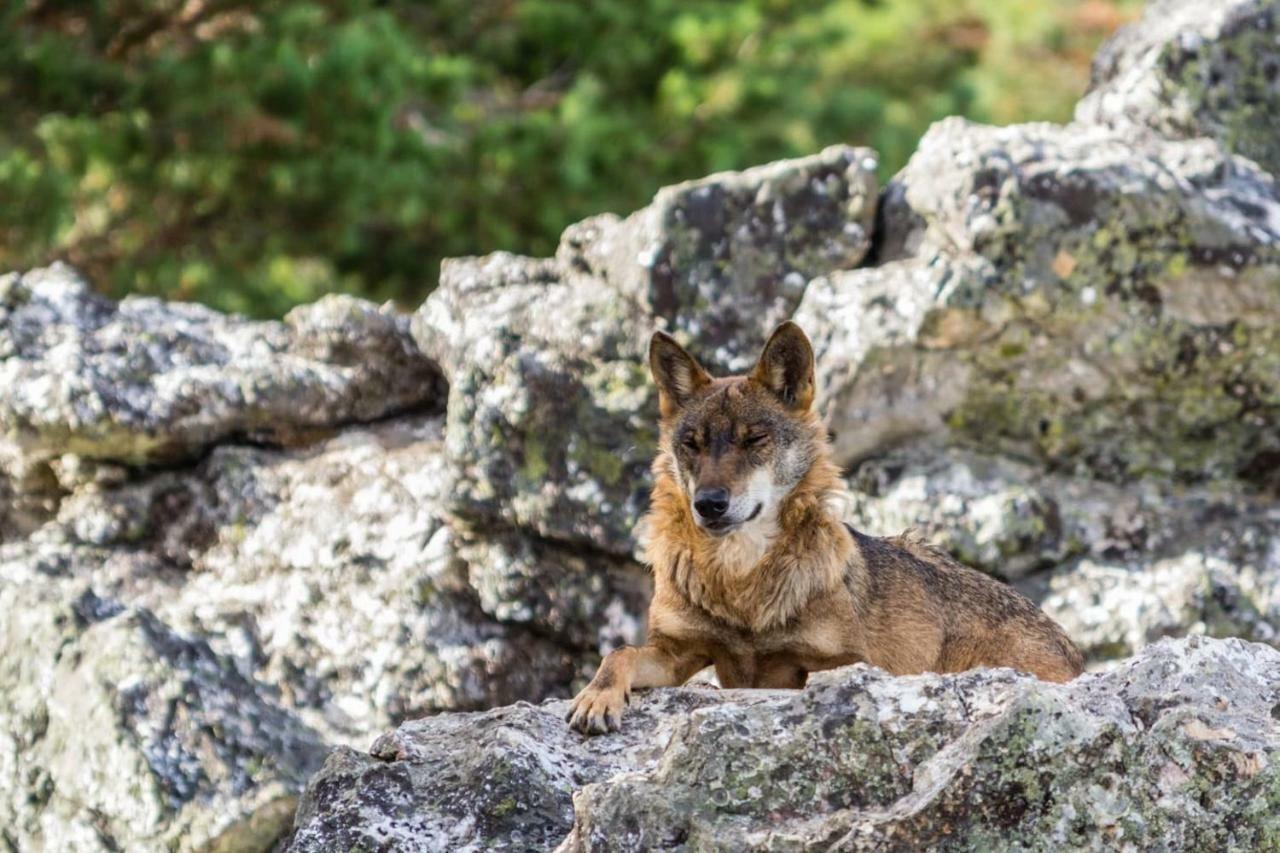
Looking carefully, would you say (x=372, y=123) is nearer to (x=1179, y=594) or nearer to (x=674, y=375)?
(x=674, y=375)

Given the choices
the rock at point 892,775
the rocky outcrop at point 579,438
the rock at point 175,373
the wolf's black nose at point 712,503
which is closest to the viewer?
the rock at point 892,775

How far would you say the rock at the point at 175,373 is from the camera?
837cm

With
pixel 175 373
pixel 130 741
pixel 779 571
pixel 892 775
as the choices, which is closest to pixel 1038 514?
pixel 779 571

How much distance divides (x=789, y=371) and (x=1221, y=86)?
3855mm

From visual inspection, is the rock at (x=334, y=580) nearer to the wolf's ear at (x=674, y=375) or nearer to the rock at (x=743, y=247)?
the rock at (x=743, y=247)

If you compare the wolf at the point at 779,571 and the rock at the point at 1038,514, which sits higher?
the wolf at the point at 779,571

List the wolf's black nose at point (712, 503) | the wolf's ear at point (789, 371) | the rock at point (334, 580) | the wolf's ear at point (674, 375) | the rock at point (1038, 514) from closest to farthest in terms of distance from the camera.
Answer: the wolf's black nose at point (712, 503), the wolf's ear at point (789, 371), the wolf's ear at point (674, 375), the rock at point (1038, 514), the rock at point (334, 580)

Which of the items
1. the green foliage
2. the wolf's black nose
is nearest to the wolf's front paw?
the wolf's black nose

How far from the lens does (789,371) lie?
647 cm

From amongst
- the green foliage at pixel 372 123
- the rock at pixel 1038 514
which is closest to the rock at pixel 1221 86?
the rock at pixel 1038 514

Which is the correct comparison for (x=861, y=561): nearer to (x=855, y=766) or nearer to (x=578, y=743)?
(x=578, y=743)

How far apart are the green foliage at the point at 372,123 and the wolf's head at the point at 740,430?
8566 millimetres

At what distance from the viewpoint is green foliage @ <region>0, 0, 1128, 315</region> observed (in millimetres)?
14445

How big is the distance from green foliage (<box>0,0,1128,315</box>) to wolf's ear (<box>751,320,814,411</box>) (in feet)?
28.7
